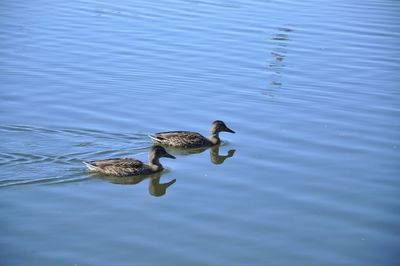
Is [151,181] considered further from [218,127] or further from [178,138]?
[218,127]

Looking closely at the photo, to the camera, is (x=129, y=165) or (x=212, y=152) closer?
(x=129, y=165)

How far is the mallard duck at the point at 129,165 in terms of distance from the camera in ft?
39.3

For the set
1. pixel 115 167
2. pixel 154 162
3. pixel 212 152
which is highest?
pixel 212 152

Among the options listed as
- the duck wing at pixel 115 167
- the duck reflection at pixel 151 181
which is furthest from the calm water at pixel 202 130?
the duck wing at pixel 115 167

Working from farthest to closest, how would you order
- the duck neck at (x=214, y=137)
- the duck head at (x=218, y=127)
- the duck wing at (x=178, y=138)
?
1. the duck neck at (x=214, y=137)
2. the duck head at (x=218, y=127)
3. the duck wing at (x=178, y=138)

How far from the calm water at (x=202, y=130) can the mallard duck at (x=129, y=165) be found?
0.15 m

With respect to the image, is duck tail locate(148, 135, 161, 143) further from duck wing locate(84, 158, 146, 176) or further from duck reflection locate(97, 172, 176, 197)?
duck wing locate(84, 158, 146, 176)

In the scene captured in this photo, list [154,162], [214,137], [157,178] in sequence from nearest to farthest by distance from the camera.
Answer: [157,178] → [154,162] → [214,137]

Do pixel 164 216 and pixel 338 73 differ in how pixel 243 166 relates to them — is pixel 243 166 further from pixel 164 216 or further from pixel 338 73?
pixel 338 73

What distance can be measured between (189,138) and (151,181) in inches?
55.3

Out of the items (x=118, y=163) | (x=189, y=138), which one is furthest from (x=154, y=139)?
(x=118, y=163)

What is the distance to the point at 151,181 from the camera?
12.2 m

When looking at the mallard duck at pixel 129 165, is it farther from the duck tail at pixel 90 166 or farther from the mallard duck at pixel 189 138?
the mallard duck at pixel 189 138

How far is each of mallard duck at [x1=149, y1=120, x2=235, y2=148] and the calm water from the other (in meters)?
0.22
